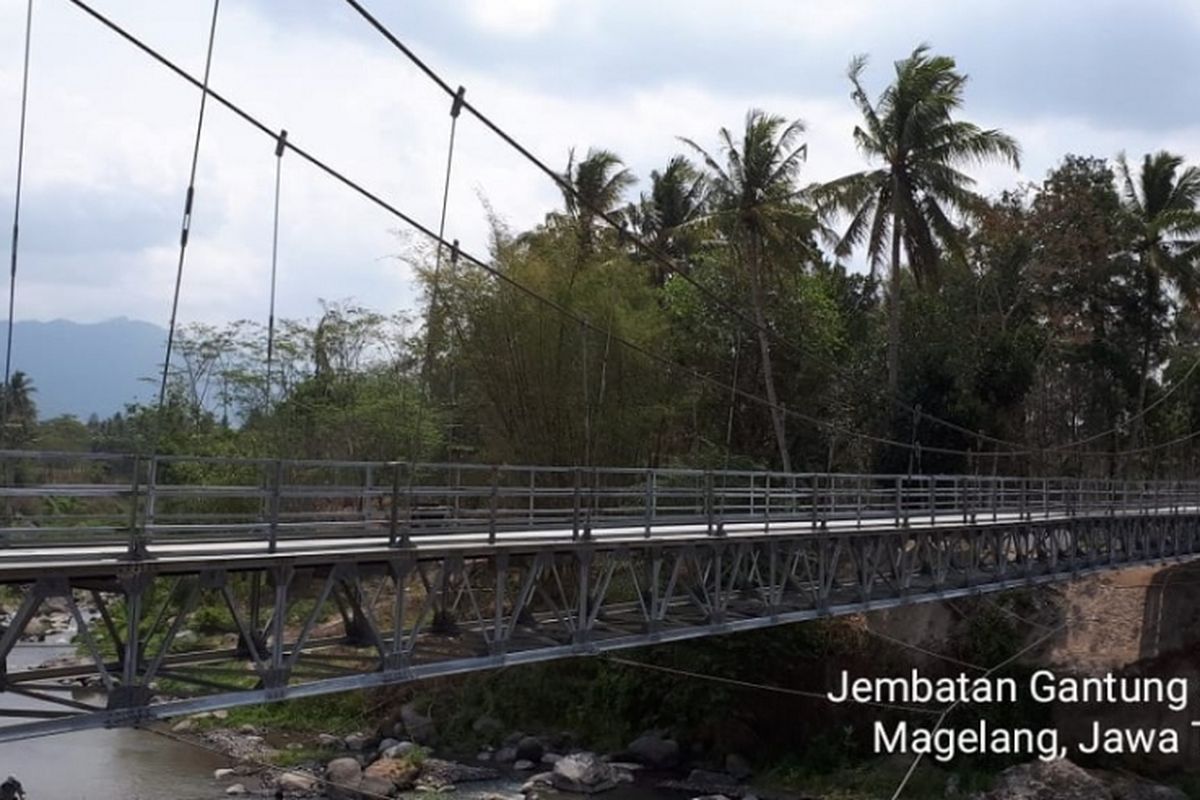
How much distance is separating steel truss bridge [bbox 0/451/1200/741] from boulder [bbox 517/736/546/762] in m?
5.15

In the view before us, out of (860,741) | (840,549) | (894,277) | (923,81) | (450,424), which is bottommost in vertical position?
(860,741)

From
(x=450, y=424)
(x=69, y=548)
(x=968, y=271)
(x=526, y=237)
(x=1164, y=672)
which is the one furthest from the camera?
(x=968, y=271)

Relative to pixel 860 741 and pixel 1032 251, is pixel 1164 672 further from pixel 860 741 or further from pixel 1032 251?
pixel 1032 251

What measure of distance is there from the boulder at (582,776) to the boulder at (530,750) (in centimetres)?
156

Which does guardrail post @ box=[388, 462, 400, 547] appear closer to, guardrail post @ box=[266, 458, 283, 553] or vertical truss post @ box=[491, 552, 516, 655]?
vertical truss post @ box=[491, 552, 516, 655]

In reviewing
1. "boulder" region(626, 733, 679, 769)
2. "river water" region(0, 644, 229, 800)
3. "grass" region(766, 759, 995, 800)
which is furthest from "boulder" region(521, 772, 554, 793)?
"river water" region(0, 644, 229, 800)

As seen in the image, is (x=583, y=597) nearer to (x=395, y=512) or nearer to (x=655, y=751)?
(x=395, y=512)

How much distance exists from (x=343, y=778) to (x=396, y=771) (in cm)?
109

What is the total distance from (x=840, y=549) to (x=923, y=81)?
19.7m

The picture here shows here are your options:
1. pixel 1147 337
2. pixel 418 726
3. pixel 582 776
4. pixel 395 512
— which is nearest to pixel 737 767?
pixel 582 776

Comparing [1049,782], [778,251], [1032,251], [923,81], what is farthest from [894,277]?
[1049,782]

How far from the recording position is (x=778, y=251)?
3400 centimetres

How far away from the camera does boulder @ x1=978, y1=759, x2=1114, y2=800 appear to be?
2359 cm

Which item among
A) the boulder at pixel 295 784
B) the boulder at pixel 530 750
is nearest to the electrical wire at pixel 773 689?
the boulder at pixel 530 750
